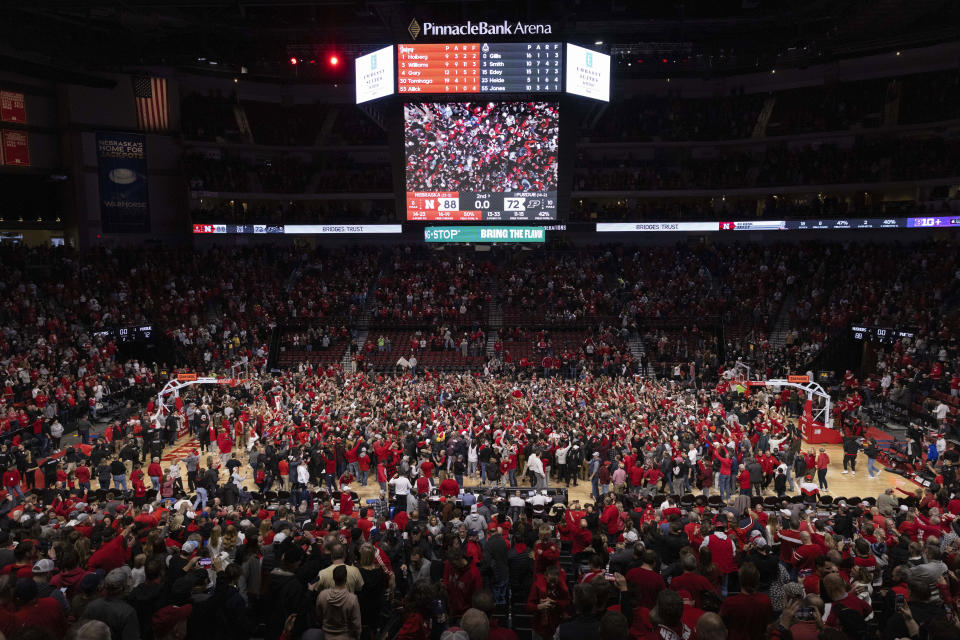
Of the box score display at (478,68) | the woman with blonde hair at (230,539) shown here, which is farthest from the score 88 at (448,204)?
the woman with blonde hair at (230,539)

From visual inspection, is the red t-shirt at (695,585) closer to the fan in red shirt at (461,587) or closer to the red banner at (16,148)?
the fan in red shirt at (461,587)

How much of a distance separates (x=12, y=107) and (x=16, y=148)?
2.09m

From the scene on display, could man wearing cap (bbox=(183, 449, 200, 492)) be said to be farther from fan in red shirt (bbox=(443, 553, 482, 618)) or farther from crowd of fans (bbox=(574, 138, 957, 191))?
crowd of fans (bbox=(574, 138, 957, 191))

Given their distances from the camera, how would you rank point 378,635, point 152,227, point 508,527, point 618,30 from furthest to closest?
1. point 152,227
2. point 618,30
3. point 508,527
4. point 378,635

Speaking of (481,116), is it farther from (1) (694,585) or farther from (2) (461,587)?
(1) (694,585)

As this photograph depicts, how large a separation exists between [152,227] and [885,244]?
42316mm

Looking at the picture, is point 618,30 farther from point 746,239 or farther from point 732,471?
point 732,471

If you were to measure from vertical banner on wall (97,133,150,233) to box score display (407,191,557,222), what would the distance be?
21.4 m

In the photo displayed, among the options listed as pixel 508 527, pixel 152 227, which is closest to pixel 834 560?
pixel 508 527

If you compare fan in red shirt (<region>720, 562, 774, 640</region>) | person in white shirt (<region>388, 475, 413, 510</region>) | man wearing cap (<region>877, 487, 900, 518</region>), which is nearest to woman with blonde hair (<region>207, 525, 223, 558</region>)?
person in white shirt (<region>388, 475, 413, 510</region>)

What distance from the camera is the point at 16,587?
588 cm

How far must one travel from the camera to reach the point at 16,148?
3488 centimetres

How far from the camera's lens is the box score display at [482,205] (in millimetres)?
26281

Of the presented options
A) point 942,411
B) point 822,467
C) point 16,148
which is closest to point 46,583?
point 822,467
